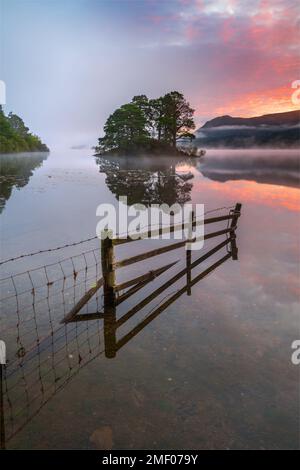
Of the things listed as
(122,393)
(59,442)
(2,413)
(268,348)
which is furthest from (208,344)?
(2,413)

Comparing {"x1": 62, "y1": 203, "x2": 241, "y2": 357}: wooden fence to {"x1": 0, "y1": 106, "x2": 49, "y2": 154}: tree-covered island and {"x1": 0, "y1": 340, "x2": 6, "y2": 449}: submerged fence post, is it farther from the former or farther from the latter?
{"x1": 0, "y1": 106, "x2": 49, "y2": 154}: tree-covered island

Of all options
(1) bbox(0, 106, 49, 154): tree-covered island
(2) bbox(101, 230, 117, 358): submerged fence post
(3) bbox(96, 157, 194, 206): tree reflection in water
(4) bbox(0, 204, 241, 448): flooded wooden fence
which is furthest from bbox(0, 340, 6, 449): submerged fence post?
(1) bbox(0, 106, 49, 154): tree-covered island

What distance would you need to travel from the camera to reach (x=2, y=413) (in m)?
5.63

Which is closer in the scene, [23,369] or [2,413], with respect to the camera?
[2,413]

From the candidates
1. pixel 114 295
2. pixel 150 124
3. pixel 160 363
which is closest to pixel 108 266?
pixel 114 295

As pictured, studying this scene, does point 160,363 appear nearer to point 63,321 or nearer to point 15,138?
point 63,321

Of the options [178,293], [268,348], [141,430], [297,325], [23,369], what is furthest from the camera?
[178,293]

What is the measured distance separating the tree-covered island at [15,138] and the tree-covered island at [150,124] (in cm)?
3775

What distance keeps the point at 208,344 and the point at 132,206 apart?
18604mm

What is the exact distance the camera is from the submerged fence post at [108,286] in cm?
838

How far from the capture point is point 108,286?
9.00m
